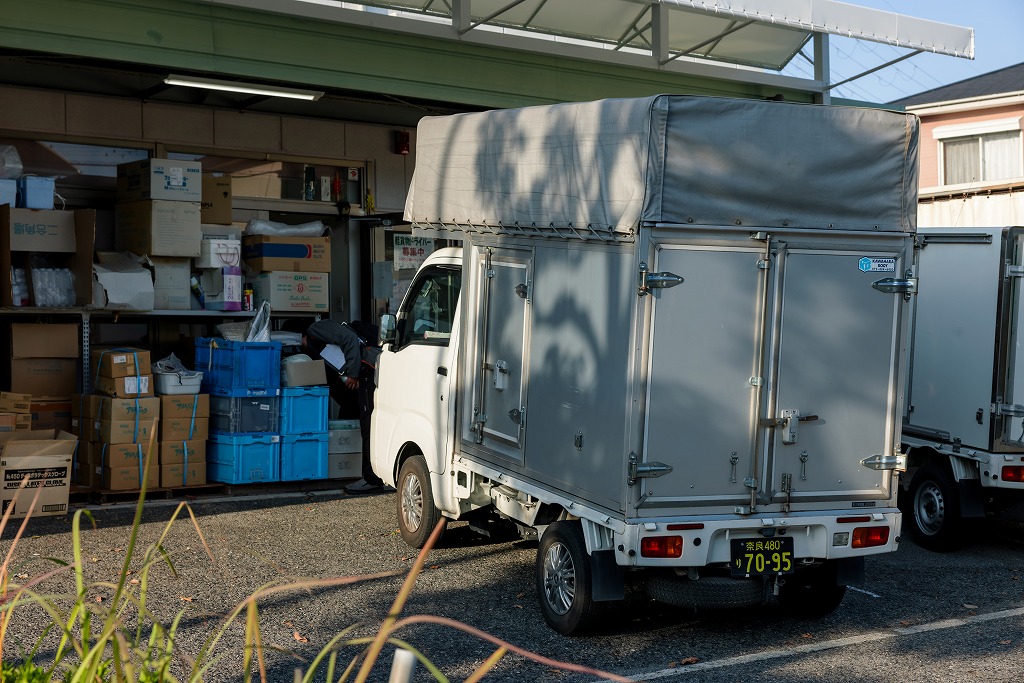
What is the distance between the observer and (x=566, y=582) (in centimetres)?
634

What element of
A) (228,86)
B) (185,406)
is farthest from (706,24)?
(185,406)

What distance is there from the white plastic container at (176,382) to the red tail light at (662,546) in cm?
615

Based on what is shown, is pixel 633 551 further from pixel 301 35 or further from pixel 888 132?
pixel 301 35

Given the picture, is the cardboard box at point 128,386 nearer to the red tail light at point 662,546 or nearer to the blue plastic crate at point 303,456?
the blue plastic crate at point 303,456

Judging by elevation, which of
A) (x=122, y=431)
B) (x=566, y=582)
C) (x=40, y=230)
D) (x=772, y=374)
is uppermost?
(x=40, y=230)

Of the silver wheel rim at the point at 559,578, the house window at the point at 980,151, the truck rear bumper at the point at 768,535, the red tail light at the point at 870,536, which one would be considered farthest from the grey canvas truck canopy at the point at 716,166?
the house window at the point at 980,151

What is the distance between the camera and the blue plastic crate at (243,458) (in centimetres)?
1062

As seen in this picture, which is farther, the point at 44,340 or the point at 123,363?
the point at 44,340

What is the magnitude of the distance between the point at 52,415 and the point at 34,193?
2154 millimetres

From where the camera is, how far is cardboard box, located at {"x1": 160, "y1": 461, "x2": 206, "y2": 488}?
10.4 metres

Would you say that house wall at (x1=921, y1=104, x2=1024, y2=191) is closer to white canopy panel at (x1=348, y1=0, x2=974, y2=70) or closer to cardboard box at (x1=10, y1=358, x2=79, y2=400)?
white canopy panel at (x1=348, y1=0, x2=974, y2=70)

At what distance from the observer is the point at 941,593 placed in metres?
7.63

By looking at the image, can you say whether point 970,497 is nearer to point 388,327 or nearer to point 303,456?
point 388,327

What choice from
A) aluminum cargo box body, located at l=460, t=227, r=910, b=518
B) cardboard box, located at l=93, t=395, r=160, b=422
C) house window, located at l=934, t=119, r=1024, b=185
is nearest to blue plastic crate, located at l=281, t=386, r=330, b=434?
cardboard box, located at l=93, t=395, r=160, b=422
